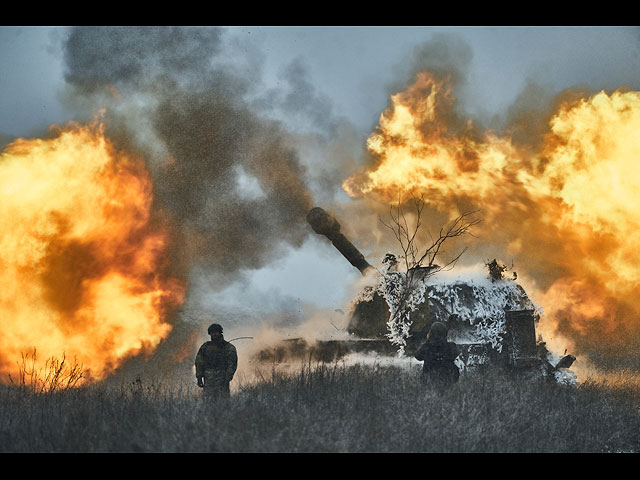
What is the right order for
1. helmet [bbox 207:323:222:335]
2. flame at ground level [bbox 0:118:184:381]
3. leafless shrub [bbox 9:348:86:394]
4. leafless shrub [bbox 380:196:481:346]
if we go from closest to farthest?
helmet [bbox 207:323:222:335] → leafless shrub [bbox 9:348:86:394] → flame at ground level [bbox 0:118:184:381] → leafless shrub [bbox 380:196:481:346]

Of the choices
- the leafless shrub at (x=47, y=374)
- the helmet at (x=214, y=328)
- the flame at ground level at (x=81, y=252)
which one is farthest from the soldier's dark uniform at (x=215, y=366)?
the leafless shrub at (x=47, y=374)

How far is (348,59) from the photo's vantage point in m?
8.16

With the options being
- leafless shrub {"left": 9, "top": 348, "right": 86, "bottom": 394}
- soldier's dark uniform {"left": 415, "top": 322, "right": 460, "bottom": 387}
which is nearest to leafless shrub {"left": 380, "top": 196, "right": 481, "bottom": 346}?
soldier's dark uniform {"left": 415, "top": 322, "right": 460, "bottom": 387}

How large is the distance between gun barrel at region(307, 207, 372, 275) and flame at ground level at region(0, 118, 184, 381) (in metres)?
2.00

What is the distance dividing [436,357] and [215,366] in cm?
269

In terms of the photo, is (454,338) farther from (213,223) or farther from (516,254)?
(213,223)

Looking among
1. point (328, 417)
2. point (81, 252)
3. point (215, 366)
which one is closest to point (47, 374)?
point (81, 252)

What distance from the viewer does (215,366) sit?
701cm

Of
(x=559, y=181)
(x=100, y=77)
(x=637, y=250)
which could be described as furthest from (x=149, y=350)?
(x=637, y=250)

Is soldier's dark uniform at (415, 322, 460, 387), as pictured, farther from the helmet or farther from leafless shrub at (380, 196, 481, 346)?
the helmet

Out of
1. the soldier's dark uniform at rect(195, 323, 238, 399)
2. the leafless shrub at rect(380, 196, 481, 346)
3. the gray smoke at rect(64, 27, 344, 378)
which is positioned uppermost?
the gray smoke at rect(64, 27, 344, 378)

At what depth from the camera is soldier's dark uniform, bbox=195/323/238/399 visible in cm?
699

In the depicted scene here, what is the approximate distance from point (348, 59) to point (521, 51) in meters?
2.37
